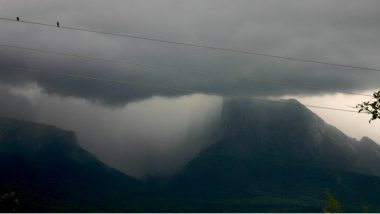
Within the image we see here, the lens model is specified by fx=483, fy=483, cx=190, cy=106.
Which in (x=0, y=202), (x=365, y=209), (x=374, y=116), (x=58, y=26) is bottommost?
(x=0, y=202)

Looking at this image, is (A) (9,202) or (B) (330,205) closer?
(B) (330,205)

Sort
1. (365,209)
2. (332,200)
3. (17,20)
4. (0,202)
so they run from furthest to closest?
(0,202) → (17,20) → (332,200) → (365,209)

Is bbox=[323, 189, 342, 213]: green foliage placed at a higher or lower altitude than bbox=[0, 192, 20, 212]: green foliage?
higher

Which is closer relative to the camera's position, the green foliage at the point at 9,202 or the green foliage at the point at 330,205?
the green foliage at the point at 330,205

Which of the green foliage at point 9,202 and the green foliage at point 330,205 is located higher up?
the green foliage at point 330,205

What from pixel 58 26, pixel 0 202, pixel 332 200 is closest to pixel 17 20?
pixel 58 26

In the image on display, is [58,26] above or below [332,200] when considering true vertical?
above

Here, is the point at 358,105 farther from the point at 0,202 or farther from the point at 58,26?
the point at 0,202

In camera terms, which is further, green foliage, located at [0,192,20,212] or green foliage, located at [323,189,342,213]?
green foliage, located at [0,192,20,212]

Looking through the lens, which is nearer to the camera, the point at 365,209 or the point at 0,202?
the point at 365,209

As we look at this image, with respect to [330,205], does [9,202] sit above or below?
below

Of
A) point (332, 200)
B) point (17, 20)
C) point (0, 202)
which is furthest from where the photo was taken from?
point (0, 202)
